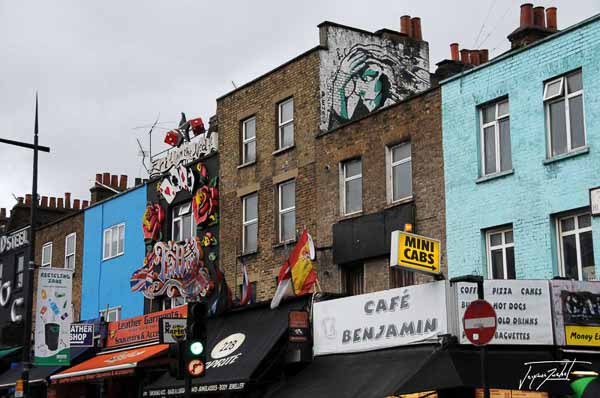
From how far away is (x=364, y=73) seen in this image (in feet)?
95.1

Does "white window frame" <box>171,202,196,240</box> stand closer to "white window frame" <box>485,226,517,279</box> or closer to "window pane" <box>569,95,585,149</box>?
"white window frame" <box>485,226,517,279</box>

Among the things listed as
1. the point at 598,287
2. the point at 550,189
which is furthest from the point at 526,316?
the point at 550,189

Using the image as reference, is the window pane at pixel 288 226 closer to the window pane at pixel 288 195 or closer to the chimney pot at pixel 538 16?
the window pane at pixel 288 195

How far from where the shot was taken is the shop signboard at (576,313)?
1920 cm

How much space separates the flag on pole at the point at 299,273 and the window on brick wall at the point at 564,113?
6.60 m

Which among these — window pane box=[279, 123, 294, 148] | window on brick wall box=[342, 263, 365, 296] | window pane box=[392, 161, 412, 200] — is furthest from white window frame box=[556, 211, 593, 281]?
window pane box=[279, 123, 294, 148]

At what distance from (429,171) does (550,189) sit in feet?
11.6

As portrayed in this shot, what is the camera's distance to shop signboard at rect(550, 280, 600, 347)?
1920 centimetres

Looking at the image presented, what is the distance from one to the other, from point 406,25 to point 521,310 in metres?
13.5

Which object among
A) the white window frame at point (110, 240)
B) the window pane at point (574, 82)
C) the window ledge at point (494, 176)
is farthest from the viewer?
the white window frame at point (110, 240)

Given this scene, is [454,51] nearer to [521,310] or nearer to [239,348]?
[239,348]

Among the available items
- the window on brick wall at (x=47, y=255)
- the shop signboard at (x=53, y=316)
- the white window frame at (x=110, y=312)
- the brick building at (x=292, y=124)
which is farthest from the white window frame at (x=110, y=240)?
the shop signboard at (x=53, y=316)

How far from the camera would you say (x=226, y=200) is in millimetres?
30516

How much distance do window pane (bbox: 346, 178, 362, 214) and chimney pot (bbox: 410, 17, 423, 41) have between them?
6432 mm
